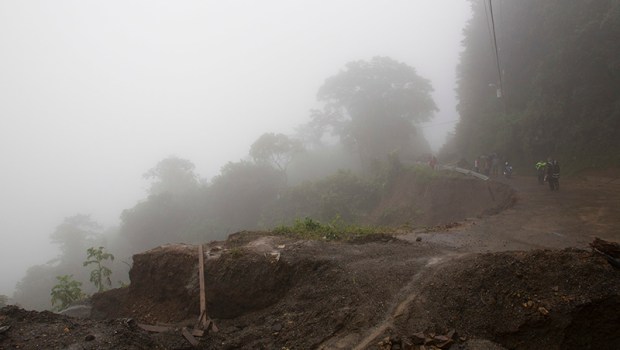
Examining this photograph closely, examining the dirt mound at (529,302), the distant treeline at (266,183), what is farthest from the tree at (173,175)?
the dirt mound at (529,302)

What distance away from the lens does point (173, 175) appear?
1933 inches

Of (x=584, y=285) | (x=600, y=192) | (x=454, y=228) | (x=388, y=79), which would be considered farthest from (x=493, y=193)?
(x=388, y=79)

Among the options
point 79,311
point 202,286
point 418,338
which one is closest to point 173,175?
point 79,311

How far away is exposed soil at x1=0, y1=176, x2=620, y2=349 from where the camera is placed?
5922 mm

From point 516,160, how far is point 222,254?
2178 centimetres

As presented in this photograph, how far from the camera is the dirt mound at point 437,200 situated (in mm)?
20078

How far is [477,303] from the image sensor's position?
6.54 metres

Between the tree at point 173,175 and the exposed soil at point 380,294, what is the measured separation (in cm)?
3859

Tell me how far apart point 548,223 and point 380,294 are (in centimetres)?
764

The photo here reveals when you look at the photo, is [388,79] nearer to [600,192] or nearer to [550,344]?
[600,192]

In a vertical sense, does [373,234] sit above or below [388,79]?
below

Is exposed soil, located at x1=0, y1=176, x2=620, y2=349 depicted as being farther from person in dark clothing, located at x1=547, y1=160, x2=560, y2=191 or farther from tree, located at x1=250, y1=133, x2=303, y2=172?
tree, located at x1=250, y1=133, x2=303, y2=172

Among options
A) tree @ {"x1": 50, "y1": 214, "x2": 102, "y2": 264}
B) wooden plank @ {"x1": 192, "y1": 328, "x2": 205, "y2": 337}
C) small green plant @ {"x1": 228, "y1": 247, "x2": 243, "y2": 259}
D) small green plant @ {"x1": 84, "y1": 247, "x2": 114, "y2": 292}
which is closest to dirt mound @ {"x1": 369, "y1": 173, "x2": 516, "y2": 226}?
small green plant @ {"x1": 228, "y1": 247, "x2": 243, "y2": 259}

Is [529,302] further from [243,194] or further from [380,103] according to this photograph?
[380,103]
